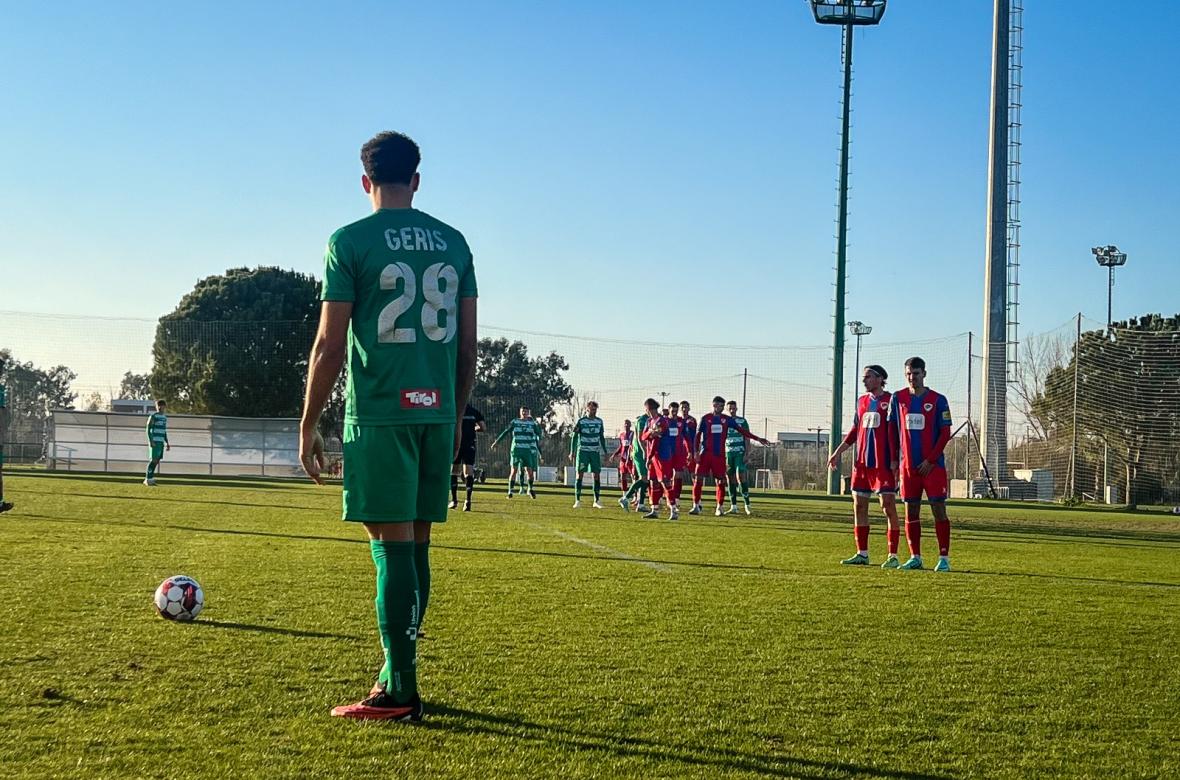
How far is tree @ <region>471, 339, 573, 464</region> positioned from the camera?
173 feet

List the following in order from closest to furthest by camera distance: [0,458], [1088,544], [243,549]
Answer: [243,549] → [0,458] → [1088,544]

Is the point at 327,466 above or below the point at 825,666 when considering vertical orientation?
above

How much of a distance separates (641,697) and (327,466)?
155 centimetres

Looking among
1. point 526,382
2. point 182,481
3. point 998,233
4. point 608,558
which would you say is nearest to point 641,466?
point 608,558

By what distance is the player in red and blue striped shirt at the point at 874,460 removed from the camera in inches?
438

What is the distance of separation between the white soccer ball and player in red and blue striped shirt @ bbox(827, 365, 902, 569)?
6890 millimetres

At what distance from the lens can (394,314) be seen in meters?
4.05

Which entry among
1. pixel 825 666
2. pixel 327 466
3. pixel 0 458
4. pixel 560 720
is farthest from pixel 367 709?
pixel 0 458

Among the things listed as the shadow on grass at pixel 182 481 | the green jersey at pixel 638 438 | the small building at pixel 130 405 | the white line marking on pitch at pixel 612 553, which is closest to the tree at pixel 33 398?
the small building at pixel 130 405

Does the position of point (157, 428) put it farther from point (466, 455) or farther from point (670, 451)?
point (670, 451)

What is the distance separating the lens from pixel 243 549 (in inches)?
402

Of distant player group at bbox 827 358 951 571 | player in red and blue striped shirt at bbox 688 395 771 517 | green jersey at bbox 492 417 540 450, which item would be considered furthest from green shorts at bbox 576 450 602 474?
distant player group at bbox 827 358 951 571

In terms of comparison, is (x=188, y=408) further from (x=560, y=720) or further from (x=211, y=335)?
(x=560, y=720)

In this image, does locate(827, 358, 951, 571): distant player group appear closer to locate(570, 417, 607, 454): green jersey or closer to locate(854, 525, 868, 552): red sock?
locate(854, 525, 868, 552): red sock
